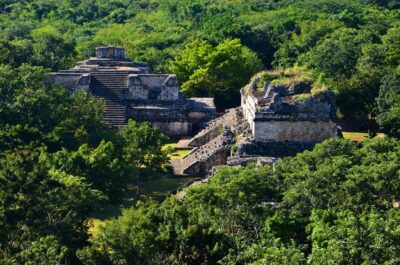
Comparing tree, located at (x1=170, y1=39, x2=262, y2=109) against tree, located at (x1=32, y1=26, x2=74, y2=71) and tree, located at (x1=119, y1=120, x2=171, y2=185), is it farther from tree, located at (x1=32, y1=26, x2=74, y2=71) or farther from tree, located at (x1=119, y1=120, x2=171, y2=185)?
tree, located at (x1=119, y1=120, x2=171, y2=185)

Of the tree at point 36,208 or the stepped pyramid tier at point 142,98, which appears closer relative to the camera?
the tree at point 36,208

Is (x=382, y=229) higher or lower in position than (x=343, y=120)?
higher

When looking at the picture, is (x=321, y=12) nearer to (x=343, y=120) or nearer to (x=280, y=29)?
(x=280, y=29)

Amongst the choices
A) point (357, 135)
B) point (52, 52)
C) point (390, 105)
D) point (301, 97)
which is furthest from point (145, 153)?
point (52, 52)

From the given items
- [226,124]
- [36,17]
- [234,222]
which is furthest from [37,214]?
[36,17]

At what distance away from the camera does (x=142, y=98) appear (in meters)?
Answer: 48.1

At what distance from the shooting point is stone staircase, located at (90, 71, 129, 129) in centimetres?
4575

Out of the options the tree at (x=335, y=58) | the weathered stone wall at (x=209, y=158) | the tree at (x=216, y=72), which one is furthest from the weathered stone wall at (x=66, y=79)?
the tree at (x=335, y=58)

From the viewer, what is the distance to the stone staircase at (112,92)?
45.8 metres

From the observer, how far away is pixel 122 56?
5303cm

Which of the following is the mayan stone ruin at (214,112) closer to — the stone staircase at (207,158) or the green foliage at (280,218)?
the stone staircase at (207,158)

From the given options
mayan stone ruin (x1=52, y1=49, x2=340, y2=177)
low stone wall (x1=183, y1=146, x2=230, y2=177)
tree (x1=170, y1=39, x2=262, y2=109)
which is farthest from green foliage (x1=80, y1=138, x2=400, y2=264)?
tree (x1=170, y1=39, x2=262, y2=109)

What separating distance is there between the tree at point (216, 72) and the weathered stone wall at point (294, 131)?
48.8 feet

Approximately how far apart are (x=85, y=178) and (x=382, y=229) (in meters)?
13.8
